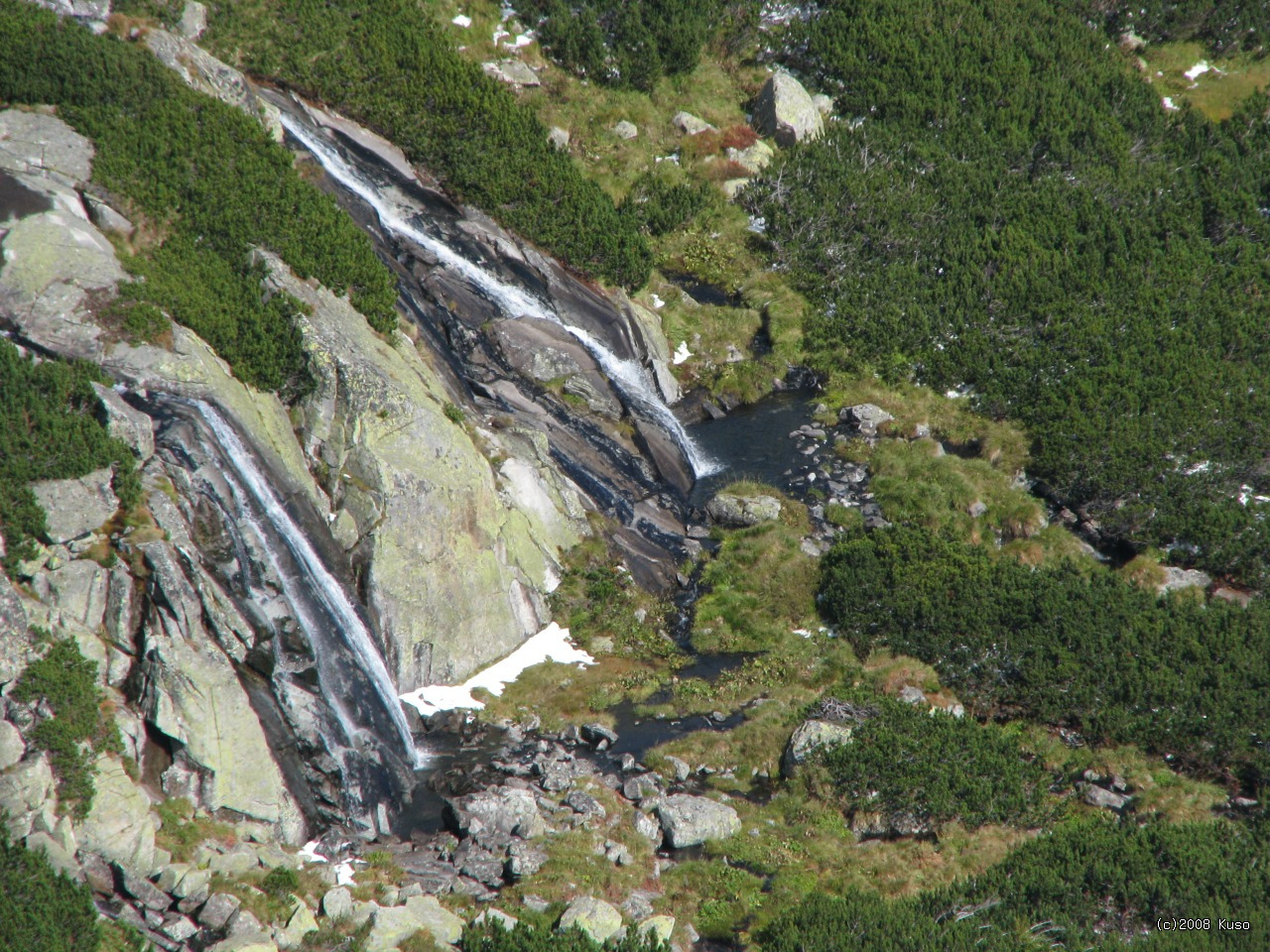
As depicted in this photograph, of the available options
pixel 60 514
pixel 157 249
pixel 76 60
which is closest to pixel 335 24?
pixel 76 60

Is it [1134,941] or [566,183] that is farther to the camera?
[566,183]

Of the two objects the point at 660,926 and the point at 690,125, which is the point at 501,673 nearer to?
the point at 660,926

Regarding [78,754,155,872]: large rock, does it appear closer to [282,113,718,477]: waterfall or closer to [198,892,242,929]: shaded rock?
[198,892,242,929]: shaded rock

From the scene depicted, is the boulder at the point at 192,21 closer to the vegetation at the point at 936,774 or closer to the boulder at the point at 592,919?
the vegetation at the point at 936,774

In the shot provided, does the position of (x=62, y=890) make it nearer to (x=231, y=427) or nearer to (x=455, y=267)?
(x=231, y=427)

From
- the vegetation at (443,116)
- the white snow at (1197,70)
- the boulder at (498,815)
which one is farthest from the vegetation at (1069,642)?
the white snow at (1197,70)
